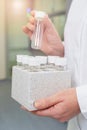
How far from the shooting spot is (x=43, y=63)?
55 centimetres

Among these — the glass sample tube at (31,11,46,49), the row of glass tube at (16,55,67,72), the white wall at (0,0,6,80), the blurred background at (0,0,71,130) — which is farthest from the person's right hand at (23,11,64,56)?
the white wall at (0,0,6,80)

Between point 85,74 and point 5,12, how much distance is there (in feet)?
9.12

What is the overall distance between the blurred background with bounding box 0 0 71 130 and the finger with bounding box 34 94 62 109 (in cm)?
165

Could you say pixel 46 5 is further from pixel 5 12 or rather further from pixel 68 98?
pixel 68 98

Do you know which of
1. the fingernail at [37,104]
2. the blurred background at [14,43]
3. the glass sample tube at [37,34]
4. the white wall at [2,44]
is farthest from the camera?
the white wall at [2,44]

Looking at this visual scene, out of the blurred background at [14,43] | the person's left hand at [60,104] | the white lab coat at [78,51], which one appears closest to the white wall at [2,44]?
the blurred background at [14,43]

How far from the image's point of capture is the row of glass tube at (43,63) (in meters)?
0.52

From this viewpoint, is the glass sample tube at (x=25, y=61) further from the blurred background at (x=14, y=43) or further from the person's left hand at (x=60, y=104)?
the blurred background at (x=14, y=43)

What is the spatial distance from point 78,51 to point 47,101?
0.16 metres

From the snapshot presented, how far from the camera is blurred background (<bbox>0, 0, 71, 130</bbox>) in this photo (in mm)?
2223

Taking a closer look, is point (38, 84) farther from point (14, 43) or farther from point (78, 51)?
point (14, 43)

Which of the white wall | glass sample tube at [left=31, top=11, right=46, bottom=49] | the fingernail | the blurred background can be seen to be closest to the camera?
the fingernail

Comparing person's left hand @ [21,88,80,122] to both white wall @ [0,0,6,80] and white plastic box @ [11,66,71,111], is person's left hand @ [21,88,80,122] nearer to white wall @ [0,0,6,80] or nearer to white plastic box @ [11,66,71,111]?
white plastic box @ [11,66,71,111]

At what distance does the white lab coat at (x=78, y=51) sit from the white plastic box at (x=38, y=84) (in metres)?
0.05
